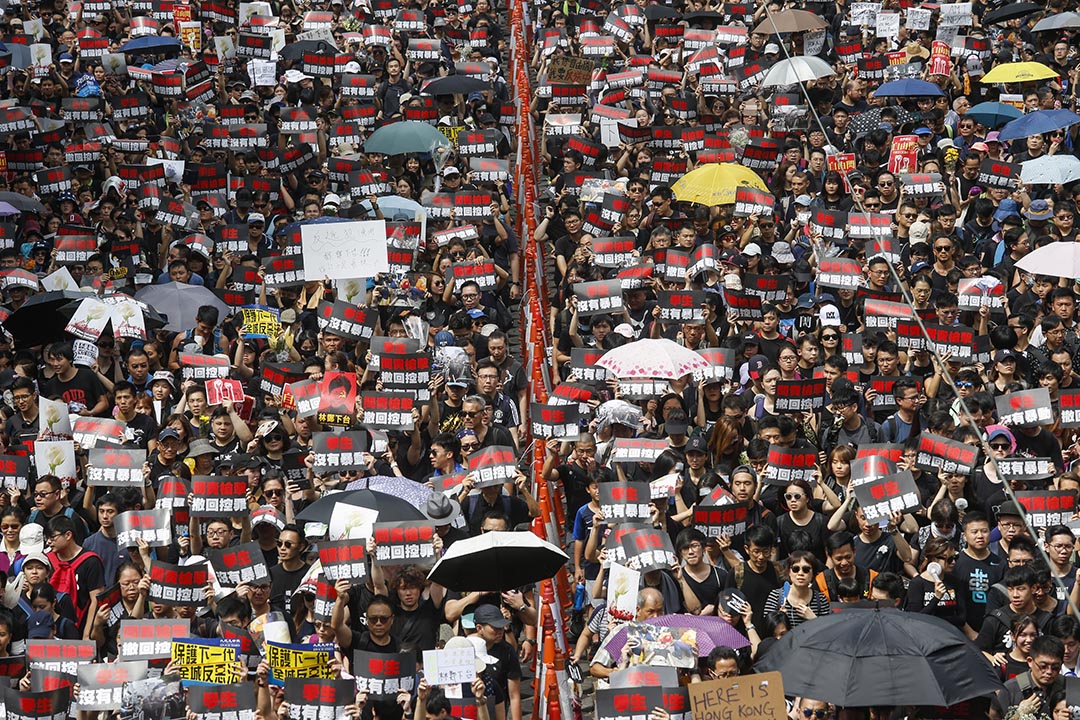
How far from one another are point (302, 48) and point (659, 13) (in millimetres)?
4677

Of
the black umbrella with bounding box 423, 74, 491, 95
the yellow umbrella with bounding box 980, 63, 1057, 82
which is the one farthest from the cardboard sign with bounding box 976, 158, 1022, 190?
the black umbrella with bounding box 423, 74, 491, 95

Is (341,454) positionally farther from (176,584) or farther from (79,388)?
(79,388)

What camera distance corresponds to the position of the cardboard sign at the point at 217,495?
1221 cm

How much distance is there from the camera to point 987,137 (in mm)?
19469

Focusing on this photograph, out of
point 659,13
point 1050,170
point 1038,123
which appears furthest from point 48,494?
point 659,13

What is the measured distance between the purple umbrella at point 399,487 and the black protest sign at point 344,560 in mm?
996

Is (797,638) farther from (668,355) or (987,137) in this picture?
(987,137)

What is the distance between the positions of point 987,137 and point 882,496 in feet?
29.1

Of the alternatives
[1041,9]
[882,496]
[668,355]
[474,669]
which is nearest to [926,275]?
[668,355]

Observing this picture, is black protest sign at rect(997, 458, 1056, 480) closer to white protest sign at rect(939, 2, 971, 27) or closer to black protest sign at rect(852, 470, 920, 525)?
black protest sign at rect(852, 470, 920, 525)

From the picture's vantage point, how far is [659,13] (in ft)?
78.4

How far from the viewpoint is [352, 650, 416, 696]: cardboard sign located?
1041 centimetres

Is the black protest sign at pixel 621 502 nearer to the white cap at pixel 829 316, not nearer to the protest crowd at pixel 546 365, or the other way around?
the protest crowd at pixel 546 365

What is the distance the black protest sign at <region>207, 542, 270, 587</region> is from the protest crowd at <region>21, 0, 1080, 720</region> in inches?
1.0
